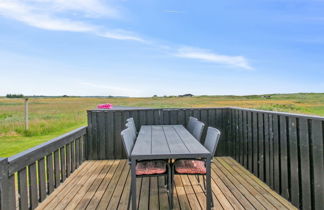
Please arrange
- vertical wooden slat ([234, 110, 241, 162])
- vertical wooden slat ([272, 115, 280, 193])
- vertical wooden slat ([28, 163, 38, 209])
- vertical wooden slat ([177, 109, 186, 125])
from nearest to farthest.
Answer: vertical wooden slat ([28, 163, 38, 209]), vertical wooden slat ([272, 115, 280, 193]), vertical wooden slat ([234, 110, 241, 162]), vertical wooden slat ([177, 109, 186, 125])

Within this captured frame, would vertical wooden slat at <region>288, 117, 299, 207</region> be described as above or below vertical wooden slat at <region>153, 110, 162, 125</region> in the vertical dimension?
below

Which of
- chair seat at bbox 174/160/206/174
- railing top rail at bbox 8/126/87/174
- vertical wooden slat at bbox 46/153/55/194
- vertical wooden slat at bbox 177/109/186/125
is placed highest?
vertical wooden slat at bbox 177/109/186/125

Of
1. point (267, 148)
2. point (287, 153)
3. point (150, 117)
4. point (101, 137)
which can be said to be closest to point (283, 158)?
point (287, 153)

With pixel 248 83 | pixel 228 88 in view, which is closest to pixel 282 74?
pixel 248 83

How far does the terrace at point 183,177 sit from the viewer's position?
6.68ft

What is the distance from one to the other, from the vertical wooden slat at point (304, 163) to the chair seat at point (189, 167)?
967mm

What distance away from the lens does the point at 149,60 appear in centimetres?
1586

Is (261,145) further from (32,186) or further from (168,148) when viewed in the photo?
(32,186)

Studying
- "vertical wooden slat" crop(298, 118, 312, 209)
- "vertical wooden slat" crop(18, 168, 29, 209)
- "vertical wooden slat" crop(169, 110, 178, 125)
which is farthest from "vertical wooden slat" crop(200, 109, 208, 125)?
"vertical wooden slat" crop(18, 168, 29, 209)

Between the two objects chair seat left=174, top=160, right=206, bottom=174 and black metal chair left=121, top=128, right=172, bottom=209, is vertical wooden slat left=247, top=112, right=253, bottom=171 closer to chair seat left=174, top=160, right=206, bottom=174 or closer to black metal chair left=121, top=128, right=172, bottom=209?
chair seat left=174, top=160, right=206, bottom=174

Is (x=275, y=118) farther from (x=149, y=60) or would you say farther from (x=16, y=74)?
(x=16, y=74)

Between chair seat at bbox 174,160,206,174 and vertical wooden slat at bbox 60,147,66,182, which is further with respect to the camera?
vertical wooden slat at bbox 60,147,66,182

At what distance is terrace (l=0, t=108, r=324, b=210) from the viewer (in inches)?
80.2

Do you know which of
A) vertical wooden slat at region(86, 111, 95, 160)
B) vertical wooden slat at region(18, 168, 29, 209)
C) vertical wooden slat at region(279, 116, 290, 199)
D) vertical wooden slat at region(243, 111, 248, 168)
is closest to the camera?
vertical wooden slat at region(18, 168, 29, 209)
